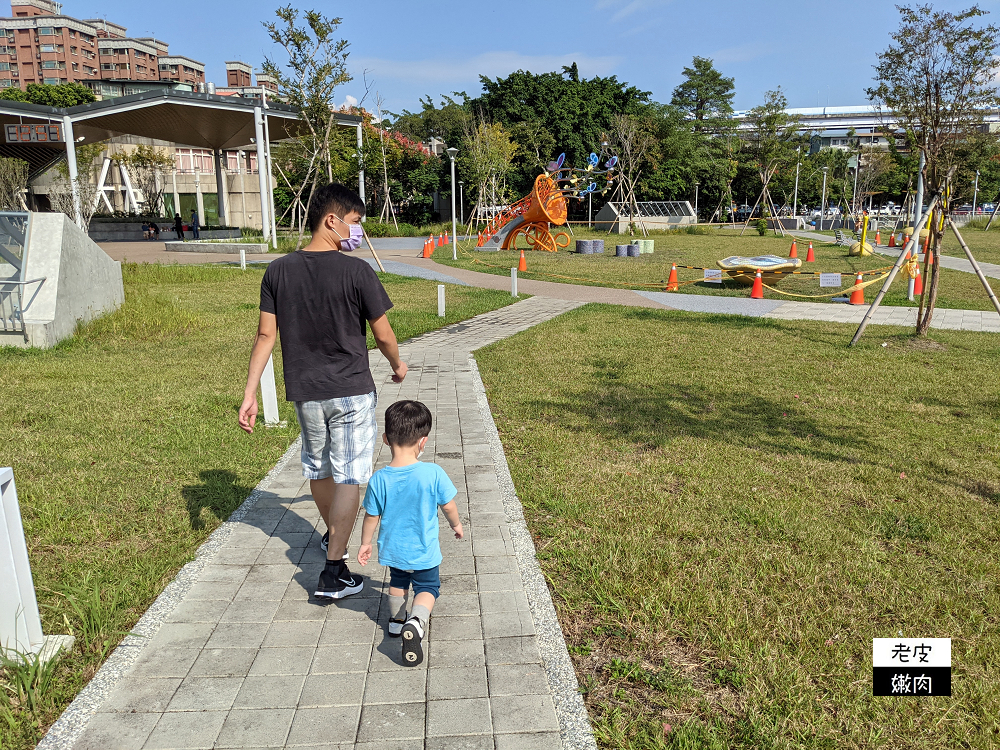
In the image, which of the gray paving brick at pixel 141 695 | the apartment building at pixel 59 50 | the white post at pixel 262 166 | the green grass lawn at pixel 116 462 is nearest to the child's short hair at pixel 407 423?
the gray paving brick at pixel 141 695

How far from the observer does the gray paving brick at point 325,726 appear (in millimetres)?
2588

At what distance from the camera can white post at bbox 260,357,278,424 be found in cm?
629

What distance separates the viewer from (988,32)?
9.51 metres

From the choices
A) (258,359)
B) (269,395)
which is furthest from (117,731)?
(269,395)

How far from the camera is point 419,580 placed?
3211mm

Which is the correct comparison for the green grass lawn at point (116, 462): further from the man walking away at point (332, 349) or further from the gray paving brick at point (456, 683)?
the gray paving brick at point (456, 683)

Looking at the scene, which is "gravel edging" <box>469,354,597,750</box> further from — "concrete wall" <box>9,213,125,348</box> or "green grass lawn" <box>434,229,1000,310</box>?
"green grass lawn" <box>434,229,1000,310</box>

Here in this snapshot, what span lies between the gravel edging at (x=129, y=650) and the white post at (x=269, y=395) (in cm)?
182

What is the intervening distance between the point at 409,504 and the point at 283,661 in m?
0.85

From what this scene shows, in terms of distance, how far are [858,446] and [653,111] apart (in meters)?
52.8

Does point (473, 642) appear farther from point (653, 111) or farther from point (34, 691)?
point (653, 111)

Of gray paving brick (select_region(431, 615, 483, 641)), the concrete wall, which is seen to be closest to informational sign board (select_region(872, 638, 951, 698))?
gray paving brick (select_region(431, 615, 483, 641))

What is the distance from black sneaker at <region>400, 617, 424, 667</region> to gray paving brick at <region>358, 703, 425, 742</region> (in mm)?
231

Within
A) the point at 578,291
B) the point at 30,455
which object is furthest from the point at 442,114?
the point at 30,455
